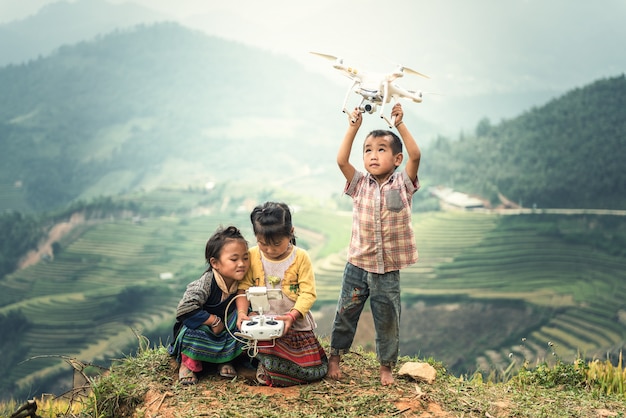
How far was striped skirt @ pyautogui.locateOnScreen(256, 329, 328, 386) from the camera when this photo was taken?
341 cm

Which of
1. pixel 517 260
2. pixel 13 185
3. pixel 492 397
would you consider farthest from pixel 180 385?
pixel 13 185

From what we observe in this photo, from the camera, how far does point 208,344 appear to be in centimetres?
348

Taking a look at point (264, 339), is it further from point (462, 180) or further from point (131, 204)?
point (131, 204)

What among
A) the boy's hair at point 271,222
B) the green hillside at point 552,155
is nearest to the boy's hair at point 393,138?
the boy's hair at point 271,222

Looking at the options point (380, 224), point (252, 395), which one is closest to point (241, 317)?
point (252, 395)

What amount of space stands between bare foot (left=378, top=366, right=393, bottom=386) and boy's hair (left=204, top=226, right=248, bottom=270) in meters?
1.08

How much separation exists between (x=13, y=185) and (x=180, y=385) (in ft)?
54.0

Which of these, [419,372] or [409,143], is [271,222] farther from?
[419,372]

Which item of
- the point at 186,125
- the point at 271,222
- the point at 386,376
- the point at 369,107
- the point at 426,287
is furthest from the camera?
the point at 186,125

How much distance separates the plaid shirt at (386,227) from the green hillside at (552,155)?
12.1 meters

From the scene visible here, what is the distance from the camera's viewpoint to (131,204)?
17.4m

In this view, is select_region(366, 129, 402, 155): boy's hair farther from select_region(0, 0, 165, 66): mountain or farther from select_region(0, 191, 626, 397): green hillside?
select_region(0, 0, 165, 66): mountain

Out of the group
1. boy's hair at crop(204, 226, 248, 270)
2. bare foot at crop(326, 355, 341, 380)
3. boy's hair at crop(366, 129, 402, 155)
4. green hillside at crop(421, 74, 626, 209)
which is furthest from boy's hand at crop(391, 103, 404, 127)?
green hillside at crop(421, 74, 626, 209)

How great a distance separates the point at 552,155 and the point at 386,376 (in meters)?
12.6
